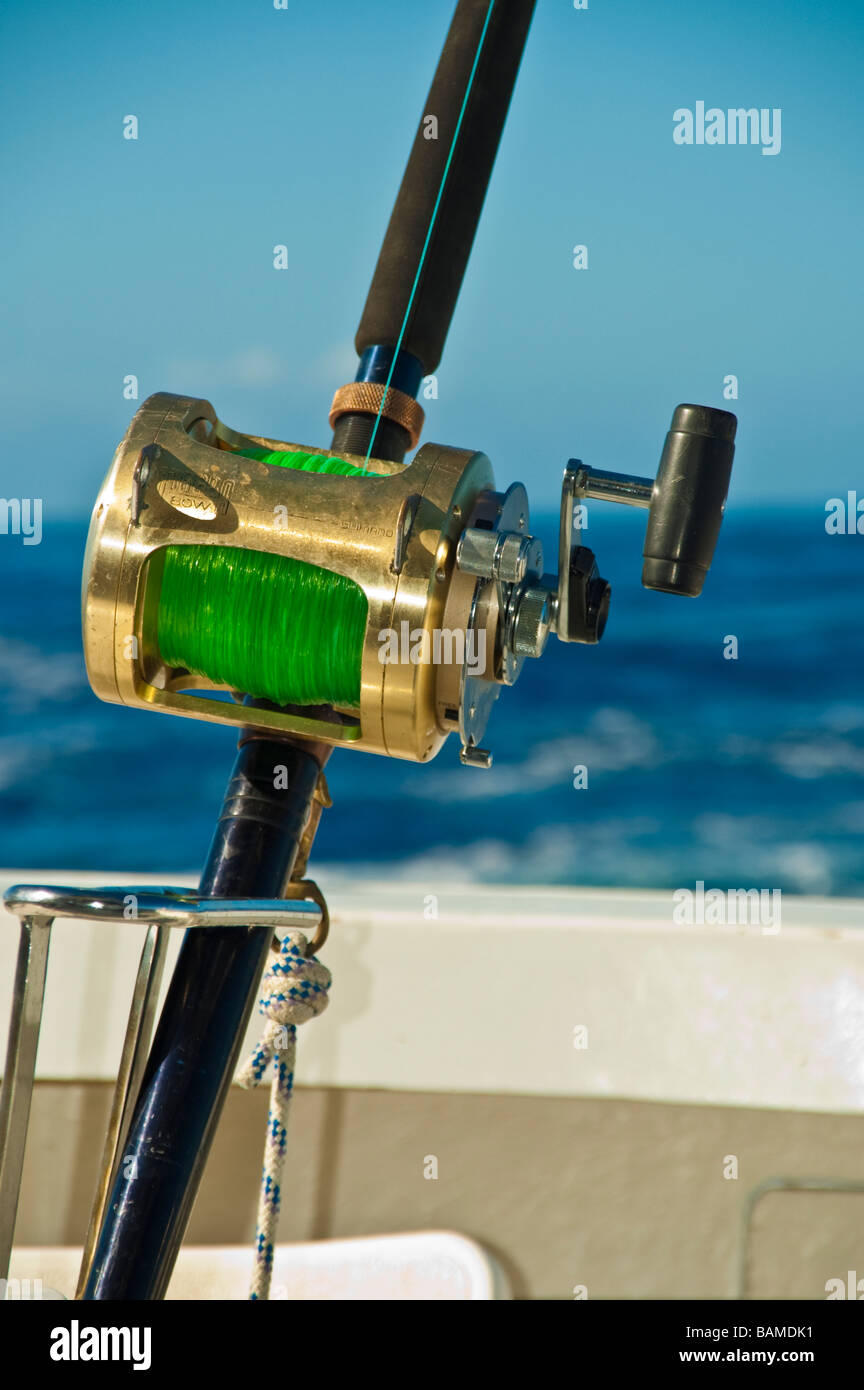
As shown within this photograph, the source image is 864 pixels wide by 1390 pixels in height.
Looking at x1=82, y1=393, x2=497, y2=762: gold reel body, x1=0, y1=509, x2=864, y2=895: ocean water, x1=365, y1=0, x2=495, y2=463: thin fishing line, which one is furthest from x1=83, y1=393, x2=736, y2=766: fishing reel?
x1=0, y1=509, x2=864, y2=895: ocean water

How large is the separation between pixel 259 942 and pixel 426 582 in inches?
9.5

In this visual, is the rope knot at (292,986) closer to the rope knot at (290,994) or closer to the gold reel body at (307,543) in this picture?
the rope knot at (290,994)

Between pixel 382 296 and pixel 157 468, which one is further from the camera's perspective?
pixel 382 296

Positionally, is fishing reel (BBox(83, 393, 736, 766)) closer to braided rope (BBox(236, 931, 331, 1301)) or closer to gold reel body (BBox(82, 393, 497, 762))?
gold reel body (BBox(82, 393, 497, 762))

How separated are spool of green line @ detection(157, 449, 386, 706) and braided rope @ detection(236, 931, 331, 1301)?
0.24 m

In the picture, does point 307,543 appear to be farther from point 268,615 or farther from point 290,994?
point 290,994

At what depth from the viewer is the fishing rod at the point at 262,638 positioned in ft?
2.51

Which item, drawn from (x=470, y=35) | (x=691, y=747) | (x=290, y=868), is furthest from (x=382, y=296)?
(x=691, y=747)

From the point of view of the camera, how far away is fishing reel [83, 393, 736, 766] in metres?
0.82

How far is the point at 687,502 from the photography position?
803mm

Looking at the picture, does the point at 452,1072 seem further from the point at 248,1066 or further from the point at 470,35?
the point at 470,35

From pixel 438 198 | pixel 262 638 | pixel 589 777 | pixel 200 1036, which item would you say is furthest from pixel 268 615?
pixel 589 777

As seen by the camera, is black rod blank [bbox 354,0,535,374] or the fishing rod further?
black rod blank [bbox 354,0,535,374]

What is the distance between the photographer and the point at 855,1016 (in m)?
1.26
